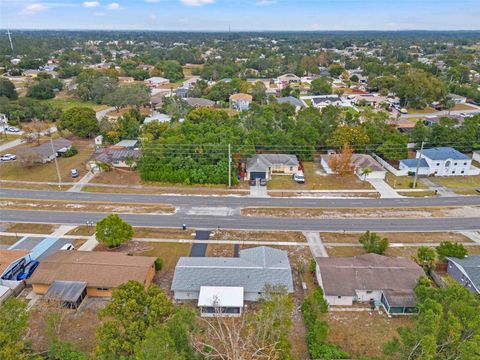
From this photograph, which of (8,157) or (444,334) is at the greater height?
(444,334)

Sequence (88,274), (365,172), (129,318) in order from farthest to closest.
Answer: (365,172)
(88,274)
(129,318)

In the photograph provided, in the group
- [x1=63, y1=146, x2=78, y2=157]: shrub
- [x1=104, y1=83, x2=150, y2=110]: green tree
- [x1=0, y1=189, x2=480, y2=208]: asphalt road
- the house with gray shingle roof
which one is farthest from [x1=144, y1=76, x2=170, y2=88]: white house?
the house with gray shingle roof

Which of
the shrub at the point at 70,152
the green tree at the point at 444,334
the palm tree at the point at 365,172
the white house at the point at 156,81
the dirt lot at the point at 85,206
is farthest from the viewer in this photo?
the white house at the point at 156,81

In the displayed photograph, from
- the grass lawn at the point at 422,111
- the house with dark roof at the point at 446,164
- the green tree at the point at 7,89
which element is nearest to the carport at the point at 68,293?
the house with dark roof at the point at 446,164

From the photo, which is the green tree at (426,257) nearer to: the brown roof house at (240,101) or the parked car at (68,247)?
the parked car at (68,247)

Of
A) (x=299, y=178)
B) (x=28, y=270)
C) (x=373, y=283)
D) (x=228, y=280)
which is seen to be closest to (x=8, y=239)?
(x=28, y=270)

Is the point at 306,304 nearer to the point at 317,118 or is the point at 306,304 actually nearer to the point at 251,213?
the point at 251,213

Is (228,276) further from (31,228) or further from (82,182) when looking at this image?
(82,182)
